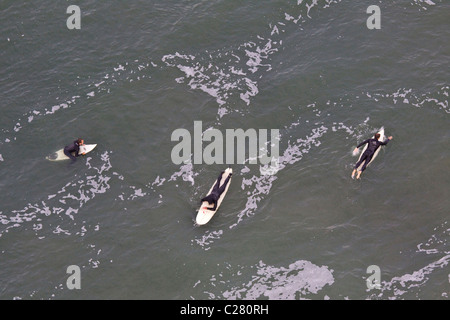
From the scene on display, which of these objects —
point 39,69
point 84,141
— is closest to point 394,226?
point 84,141

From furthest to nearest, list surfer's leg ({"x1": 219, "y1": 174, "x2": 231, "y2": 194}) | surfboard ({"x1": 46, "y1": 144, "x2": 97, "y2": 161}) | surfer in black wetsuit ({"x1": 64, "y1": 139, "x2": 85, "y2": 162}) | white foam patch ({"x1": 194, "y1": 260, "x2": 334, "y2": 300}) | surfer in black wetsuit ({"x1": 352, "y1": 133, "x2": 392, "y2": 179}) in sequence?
1. surfboard ({"x1": 46, "y1": 144, "x2": 97, "y2": 161})
2. surfer in black wetsuit ({"x1": 64, "y1": 139, "x2": 85, "y2": 162})
3. surfer in black wetsuit ({"x1": 352, "y1": 133, "x2": 392, "y2": 179})
4. surfer's leg ({"x1": 219, "y1": 174, "x2": 231, "y2": 194})
5. white foam patch ({"x1": 194, "y1": 260, "x2": 334, "y2": 300})

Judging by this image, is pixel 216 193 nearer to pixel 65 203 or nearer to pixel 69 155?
pixel 65 203

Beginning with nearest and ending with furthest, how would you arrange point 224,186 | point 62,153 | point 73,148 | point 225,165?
point 224,186 < point 73,148 < point 225,165 < point 62,153

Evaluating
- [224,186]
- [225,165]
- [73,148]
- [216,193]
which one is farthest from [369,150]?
[73,148]

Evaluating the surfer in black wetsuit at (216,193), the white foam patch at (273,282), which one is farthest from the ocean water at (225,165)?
the surfer in black wetsuit at (216,193)

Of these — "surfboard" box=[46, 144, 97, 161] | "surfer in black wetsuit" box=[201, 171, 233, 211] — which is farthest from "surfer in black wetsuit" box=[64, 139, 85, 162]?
"surfer in black wetsuit" box=[201, 171, 233, 211]

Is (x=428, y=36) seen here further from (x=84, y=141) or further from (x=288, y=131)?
(x=84, y=141)

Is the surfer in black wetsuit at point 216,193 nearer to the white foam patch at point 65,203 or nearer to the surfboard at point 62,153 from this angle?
the white foam patch at point 65,203

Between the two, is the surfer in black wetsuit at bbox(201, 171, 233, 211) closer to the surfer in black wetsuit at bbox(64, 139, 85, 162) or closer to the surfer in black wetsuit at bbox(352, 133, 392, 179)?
the surfer in black wetsuit at bbox(352, 133, 392, 179)
